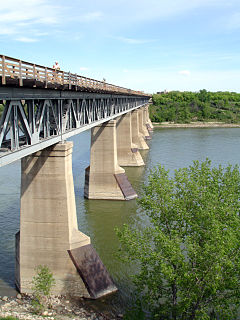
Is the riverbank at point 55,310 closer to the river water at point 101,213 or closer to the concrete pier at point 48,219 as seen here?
the concrete pier at point 48,219

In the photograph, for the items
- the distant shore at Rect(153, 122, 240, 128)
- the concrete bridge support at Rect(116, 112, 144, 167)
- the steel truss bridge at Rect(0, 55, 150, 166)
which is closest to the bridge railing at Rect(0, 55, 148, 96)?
the steel truss bridge at Rect(0, 55, 150, 166)

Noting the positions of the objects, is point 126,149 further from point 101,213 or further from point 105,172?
point 101,213

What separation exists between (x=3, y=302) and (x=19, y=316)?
226 cm

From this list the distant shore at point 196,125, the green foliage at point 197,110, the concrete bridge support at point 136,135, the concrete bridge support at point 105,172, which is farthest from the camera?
the green foliage at point 197,110

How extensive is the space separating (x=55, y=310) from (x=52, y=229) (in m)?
3.57

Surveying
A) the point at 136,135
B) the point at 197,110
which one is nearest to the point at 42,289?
the point at 136,135

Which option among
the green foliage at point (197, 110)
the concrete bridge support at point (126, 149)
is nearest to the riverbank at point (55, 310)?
the concrete bridge support at point (126, 149)

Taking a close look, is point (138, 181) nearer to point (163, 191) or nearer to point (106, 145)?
point (106, 145)

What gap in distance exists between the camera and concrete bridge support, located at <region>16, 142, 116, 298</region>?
54.5 ft

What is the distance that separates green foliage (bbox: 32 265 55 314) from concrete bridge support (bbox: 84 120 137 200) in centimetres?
1470

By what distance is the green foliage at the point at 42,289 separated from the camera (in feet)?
48.2

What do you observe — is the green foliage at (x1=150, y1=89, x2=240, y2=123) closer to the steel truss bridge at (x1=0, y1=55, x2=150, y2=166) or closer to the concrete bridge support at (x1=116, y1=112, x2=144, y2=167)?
the concrete bridge support at (x1=116, y1=112, x2=144, y2=167)

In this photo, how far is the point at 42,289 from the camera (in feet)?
50.7

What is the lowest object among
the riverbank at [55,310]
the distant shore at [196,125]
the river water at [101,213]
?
the riverbank at [55,310]
